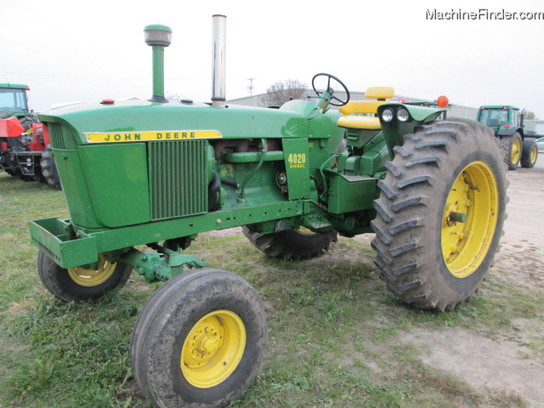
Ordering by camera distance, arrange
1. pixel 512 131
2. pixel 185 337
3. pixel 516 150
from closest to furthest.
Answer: pixel 185 337 → pixel 512 131 → pixel 516 150

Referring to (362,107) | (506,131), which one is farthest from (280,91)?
(362,107)

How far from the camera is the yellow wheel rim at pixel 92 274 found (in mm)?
3559

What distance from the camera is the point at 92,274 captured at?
12.1 feet

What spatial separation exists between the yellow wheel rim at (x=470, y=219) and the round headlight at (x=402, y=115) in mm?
674

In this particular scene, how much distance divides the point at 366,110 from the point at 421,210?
1.66 meters

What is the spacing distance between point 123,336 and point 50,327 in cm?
60

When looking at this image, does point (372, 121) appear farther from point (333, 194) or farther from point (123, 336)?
point (123, 336)

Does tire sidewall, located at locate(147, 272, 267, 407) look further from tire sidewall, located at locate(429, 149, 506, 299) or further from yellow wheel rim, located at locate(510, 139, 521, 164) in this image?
yellow wheel rim, located at locate(510, 139, 521, 164)

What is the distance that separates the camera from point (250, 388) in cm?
265

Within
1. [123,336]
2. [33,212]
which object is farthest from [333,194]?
[33,212]

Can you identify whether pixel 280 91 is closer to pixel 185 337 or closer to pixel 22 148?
pixel 22 148

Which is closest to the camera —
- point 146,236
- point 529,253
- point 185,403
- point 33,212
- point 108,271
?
point 185,403

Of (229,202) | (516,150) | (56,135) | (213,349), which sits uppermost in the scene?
(56,135)

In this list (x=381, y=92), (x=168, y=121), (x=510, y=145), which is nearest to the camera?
(x=168, y=121)
